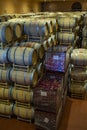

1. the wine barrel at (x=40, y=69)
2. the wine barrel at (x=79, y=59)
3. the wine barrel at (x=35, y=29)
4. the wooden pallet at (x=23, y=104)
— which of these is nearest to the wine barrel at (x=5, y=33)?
the wine barrel at (x=35, y=29)

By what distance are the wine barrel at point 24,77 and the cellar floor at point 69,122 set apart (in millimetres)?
942

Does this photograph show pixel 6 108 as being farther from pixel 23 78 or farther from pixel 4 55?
pixel 4 55

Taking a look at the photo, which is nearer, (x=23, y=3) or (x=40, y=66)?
Answer: (x=40, y=66)

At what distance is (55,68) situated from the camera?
4.61 meters

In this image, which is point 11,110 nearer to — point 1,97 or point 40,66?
point 1,97

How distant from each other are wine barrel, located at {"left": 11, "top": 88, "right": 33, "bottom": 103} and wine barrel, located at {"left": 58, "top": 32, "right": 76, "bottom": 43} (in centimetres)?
339

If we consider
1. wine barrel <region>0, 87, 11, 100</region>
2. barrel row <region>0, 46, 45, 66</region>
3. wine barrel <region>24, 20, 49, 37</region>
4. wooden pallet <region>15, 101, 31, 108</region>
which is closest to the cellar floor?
wooden pallet <region>15, 101, 31, 108</region>

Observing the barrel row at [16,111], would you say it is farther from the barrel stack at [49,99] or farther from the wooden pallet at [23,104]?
the barrel stack at [49,99]

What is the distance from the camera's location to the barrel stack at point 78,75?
5.73 m

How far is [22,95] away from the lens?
174 inches

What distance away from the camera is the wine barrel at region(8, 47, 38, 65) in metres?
4.27

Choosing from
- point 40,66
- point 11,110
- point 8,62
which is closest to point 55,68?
point 40,66

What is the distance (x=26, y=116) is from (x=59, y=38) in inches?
144

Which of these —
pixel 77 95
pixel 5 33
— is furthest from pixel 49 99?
pixel 77 95
